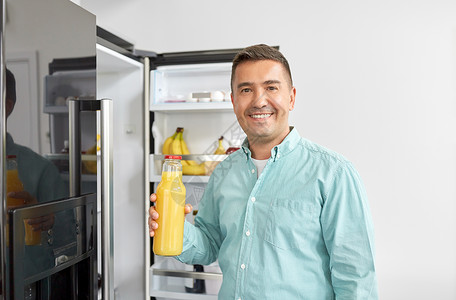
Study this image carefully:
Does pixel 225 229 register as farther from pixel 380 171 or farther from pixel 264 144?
pixel 380 171

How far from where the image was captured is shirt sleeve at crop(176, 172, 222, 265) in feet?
4.67

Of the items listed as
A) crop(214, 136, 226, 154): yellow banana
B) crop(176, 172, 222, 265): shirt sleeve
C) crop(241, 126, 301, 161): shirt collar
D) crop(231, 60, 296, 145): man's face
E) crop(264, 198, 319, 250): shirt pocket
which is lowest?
crop(176, 172, 222, 265): shirt sleeve

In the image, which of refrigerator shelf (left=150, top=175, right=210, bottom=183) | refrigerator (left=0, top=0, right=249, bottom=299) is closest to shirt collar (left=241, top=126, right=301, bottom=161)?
refrigerator (left=0, top=0, right=249, bottom=299)

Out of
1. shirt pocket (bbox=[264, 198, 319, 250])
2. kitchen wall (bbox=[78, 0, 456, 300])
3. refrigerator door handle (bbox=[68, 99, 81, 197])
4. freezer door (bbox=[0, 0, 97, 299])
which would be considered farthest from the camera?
kitchen wall (bbox=[78, 0, 456, 300])

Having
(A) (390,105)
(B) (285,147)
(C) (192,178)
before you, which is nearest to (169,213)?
(B) (285,147)

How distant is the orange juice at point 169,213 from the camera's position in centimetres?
120

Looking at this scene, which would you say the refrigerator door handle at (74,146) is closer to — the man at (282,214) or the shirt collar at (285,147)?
the man at (282,214)

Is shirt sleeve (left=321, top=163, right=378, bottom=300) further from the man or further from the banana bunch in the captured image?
the banana bunch

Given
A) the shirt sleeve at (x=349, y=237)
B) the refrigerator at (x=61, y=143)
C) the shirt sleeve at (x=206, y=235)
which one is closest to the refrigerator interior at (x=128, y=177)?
the shirt sleeve at (x=206, y=235)

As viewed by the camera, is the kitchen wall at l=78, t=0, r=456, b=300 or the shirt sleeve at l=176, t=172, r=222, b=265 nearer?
the shirt sleeve at l=176, t=172, r=222, b=265

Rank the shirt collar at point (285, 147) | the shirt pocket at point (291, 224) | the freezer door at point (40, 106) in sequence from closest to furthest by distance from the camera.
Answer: the freezer door at point (40, 106), the shirt pocket at point (291, 224), the shirt collar at point (285, 147)

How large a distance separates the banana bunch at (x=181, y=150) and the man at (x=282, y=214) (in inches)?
45.6

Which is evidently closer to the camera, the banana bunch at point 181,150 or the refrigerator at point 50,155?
the refrigerator at point 50,155

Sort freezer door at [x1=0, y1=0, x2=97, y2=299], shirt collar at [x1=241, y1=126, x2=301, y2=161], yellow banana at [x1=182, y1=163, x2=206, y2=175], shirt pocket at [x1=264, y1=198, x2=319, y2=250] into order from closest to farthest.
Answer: freezer door at [x1=0, y1=0, x2=97, y2=299]
shirt pocket at [x1=264, y1=198, x2=319, y2=250]
shirt collar at [x1=241, y1=126, x2=301, y2=161]
yellow banana at [x1=182, y1=163, x2=206, y2=175]
